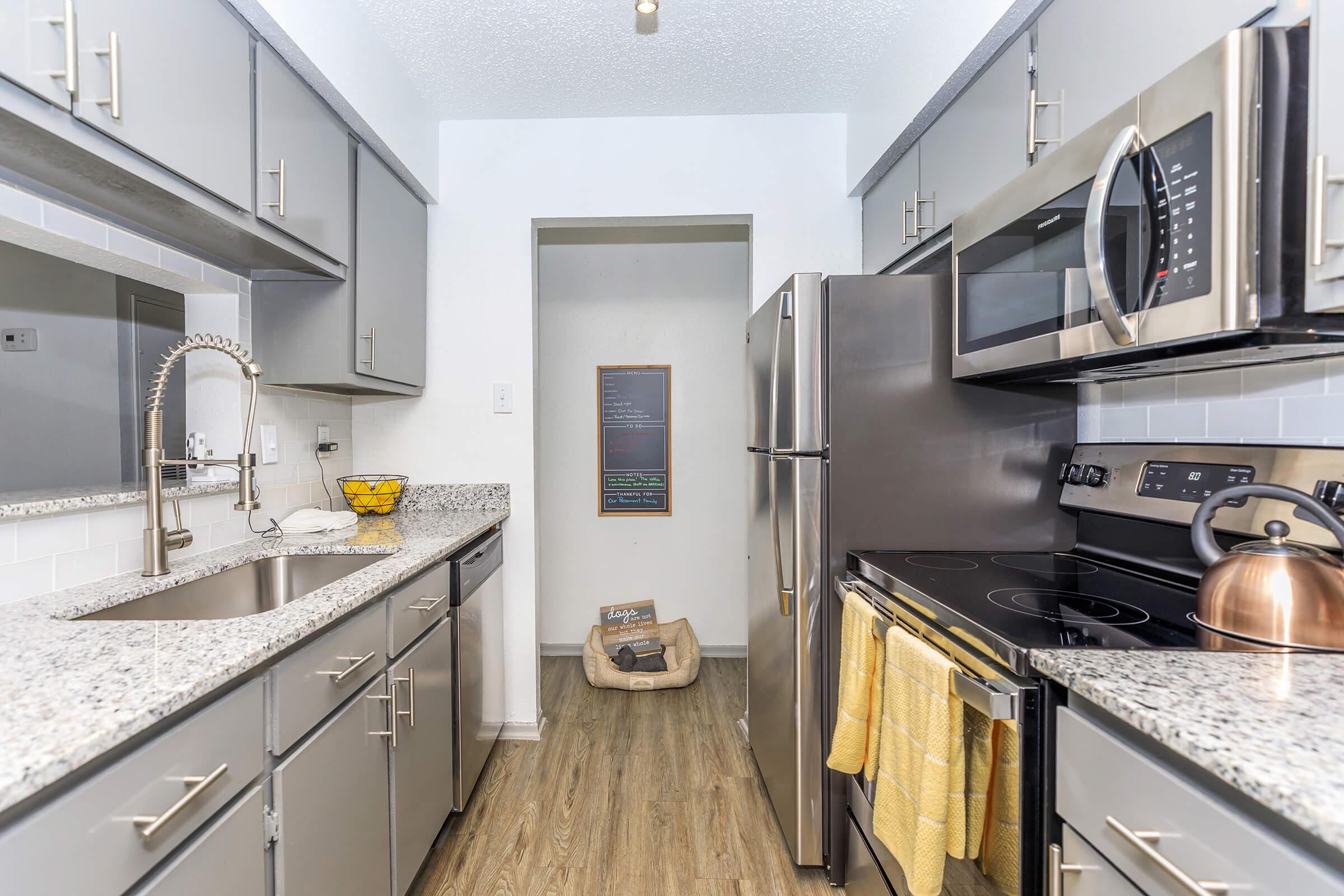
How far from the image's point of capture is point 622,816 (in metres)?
2.03

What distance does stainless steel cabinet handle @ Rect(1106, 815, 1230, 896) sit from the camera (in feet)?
1.97

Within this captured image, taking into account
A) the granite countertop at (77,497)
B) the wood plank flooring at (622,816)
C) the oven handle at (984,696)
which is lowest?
the wood plank flooring at (622,816)

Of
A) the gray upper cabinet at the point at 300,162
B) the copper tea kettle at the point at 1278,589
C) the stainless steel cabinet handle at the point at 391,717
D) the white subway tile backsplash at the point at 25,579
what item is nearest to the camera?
the copper tea kettle at the point at 1278,589

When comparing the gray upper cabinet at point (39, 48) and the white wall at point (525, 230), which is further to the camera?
the white wall at point (525, 230)

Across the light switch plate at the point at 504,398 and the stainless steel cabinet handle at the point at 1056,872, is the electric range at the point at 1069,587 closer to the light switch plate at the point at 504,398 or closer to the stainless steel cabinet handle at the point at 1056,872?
the stainless steel cabinet handle at the point at 1056,872

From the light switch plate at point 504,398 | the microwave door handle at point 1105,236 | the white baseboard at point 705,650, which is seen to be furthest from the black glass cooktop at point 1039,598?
the white baseboard at point 705,650

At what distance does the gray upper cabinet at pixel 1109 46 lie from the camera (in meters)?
0.95

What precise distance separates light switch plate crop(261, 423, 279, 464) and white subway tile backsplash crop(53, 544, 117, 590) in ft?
2.02

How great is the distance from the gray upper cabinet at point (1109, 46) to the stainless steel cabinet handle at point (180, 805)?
1715 millimetres

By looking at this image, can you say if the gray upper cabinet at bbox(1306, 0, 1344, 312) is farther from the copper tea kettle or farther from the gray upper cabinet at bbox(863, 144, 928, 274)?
the gray upper cabinet at bbox(863, 144, 928, 274)

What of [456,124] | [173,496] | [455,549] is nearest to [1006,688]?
[455,549]

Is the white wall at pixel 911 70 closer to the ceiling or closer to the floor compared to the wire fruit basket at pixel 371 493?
closer to the ceiling


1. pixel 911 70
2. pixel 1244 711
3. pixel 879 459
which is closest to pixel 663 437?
pixel 879 459

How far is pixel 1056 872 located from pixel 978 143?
156 centimetres
